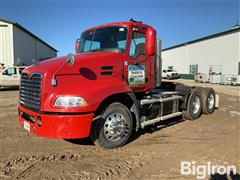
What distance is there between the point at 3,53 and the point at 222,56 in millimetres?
25495

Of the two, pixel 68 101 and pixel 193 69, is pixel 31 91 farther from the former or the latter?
pixel 193 69

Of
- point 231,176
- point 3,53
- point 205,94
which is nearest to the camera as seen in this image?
point 231,176

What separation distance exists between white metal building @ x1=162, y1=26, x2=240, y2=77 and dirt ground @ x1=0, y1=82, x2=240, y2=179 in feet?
76.5

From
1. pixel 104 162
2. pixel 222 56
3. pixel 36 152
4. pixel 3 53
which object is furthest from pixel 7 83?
pixel 222 56

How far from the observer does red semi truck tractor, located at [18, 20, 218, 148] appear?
4.47 m

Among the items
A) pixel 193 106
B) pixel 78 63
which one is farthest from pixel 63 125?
pixel 193 106

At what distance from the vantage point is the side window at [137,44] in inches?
228

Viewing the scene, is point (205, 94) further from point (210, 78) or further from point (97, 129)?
point (210, 78)

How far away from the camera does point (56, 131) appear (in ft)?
14.6

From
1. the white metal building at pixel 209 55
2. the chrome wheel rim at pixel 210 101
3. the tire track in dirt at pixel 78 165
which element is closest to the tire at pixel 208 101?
the chrome wheel rim at pixel 210 101

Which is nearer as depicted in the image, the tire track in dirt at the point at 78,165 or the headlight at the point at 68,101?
the tire track in dirt at the point at 78,165

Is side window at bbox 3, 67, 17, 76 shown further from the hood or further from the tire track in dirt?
the tire track in dirt

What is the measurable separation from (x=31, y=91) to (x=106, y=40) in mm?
2197

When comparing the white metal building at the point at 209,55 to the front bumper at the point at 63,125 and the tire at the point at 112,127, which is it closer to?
the tire at the point at 112,127
